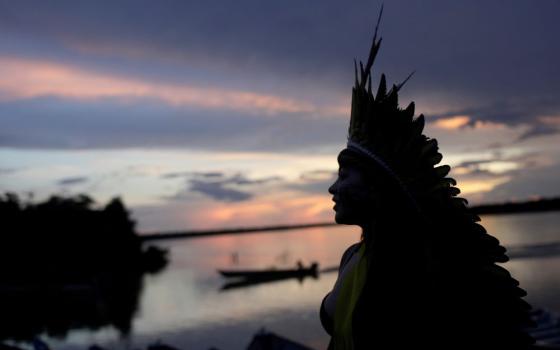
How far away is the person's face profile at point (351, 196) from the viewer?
274 centimetres

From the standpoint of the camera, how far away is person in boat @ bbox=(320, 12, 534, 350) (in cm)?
262

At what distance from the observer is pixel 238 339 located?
2639cm

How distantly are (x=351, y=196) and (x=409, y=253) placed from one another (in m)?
0.33

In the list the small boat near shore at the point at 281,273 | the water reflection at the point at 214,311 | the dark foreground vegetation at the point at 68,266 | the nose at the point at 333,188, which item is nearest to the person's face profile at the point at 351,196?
the nose at the point at 333,188

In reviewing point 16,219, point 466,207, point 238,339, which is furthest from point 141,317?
point 466,207

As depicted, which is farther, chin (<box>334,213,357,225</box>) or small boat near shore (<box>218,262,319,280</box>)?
small boat near shore (<box>218,262,319,280</box>)

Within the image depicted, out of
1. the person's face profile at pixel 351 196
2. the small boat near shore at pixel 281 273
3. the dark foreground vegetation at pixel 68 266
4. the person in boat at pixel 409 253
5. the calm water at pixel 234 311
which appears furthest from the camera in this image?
the small boat near shore at pixel 281 273

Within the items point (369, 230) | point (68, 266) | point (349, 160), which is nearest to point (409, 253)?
point (369, 230)

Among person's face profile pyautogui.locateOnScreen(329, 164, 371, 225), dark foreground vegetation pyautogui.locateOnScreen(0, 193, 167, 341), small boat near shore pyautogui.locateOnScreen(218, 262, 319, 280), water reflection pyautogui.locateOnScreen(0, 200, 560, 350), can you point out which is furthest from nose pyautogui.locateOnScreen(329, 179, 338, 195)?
small boat near shore pyautogui.locateOnScreen(218, 262, 319, 280)

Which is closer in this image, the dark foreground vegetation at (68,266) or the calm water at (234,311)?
the calm water at (234,311)

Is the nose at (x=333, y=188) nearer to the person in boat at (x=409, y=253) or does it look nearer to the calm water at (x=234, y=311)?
the person in boat at (x=409, y=253)

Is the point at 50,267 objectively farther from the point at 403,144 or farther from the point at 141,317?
the point at 403,144

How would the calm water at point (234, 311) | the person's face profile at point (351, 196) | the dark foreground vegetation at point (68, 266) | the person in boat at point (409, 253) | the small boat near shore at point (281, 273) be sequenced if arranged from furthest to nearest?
1. the small boat near shore at point (281, 273)
2. the dark foreground vegetation at point (68, 266)
3. the calm water at point (234, 311)
4. the person's face profile at point (351, 196)
5. the person in boat at point (409, 253)

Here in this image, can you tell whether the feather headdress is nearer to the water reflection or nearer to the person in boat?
the person in boat
